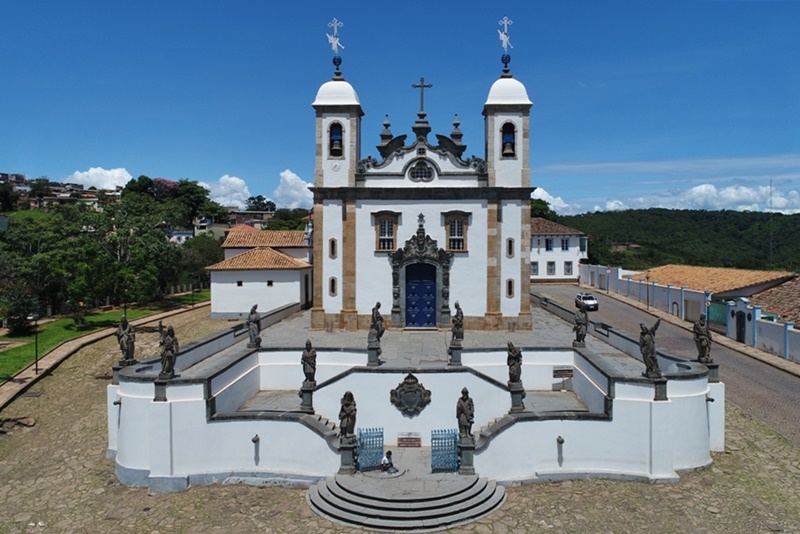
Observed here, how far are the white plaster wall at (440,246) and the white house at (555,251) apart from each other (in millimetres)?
29357

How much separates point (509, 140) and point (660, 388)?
13.0 metres

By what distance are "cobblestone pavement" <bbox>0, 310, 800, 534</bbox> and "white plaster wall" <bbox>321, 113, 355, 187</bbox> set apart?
1317 centimetres

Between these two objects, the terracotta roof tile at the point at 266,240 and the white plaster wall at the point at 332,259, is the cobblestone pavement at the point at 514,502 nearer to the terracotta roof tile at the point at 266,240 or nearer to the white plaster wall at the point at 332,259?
the white plaster wall at the point at 332,259

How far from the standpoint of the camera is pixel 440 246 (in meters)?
23.0

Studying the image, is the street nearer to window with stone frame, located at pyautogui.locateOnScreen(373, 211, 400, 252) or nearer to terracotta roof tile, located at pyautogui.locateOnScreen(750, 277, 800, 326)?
terracotta roof tile, located at pyautogui.locateOnScreen(750, 277, 800, 326)

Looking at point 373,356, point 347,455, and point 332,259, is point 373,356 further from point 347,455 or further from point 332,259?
point 332,259

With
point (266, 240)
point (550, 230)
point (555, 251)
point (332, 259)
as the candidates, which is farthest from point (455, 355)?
point (555, 251)

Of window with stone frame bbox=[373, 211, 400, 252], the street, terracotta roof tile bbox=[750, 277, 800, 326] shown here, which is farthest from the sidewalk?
terracotta roof tile bbox=[750, 277, 800, 326]

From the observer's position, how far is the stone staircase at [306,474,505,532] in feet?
37.7

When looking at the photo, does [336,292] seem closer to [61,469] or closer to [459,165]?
[459,165]

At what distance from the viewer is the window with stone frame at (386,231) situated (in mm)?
23000

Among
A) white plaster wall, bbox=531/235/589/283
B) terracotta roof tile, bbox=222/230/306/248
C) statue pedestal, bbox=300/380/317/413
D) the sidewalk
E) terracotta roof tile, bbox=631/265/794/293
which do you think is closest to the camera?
statue pedestal, bbox=300/380/317/413

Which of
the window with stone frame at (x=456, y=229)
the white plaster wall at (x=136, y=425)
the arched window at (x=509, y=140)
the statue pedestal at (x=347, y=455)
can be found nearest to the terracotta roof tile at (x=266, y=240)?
the window with stone frame at (x=456, y=229)

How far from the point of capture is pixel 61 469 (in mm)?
14859
